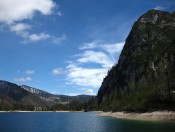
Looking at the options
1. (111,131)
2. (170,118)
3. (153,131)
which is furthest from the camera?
(170,118)

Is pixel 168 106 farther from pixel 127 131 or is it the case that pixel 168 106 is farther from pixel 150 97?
pixel 127 131

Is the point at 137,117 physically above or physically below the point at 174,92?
below

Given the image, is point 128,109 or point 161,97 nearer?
point 161,97

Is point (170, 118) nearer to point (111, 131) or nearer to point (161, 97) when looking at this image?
point (161, 97)

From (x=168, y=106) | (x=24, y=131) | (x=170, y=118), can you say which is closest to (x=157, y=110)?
(x=168, y=106)

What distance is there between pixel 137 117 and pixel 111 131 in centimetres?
6310

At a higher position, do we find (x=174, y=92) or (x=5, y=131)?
(x=174, y=92)

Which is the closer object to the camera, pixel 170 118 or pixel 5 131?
pixel 5 131

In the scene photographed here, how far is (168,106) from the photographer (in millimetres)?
129875

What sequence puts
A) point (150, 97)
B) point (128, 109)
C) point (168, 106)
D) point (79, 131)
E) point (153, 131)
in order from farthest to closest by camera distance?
1. point (128, 109)
2. point (150, 97)
3. point (168, 106)
4. point (79, 131)
5. point (153, 131)

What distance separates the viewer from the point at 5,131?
304 feet

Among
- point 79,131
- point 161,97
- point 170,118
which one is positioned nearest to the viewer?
point 79,131

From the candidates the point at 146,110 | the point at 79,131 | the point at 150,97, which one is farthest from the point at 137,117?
the point at 79,131

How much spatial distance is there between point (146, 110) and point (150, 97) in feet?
39.6
